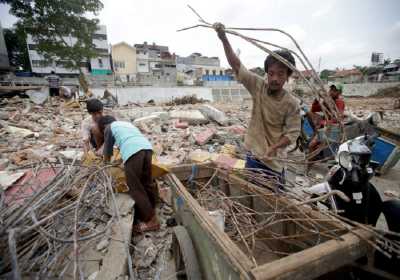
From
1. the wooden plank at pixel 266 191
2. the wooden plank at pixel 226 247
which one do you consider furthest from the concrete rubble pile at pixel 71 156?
the wooden plank at pixel 266 191

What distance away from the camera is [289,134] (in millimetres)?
2055

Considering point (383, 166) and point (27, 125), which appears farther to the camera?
point (27, 125)

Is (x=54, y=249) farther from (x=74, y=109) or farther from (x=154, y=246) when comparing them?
(x=74, y=109)

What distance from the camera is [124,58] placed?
126ft

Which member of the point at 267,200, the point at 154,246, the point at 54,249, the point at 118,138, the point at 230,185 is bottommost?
the point at 154,246

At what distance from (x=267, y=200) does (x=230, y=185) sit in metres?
0.59

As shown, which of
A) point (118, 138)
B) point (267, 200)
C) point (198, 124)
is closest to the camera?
point (267, 200)

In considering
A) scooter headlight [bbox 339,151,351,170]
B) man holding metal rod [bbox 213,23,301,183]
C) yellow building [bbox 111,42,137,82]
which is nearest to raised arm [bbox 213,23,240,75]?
man holding metal rod [bbox 213,23,301,183]

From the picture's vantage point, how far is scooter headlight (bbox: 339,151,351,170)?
136 centimetres

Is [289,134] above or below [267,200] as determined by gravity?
above

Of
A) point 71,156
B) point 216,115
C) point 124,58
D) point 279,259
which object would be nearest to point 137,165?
point 279,259

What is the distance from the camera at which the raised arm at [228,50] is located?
1.65m

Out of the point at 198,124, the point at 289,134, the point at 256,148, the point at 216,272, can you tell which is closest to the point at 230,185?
the point at 256,148

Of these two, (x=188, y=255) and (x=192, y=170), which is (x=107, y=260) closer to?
(x=188, y=255)
